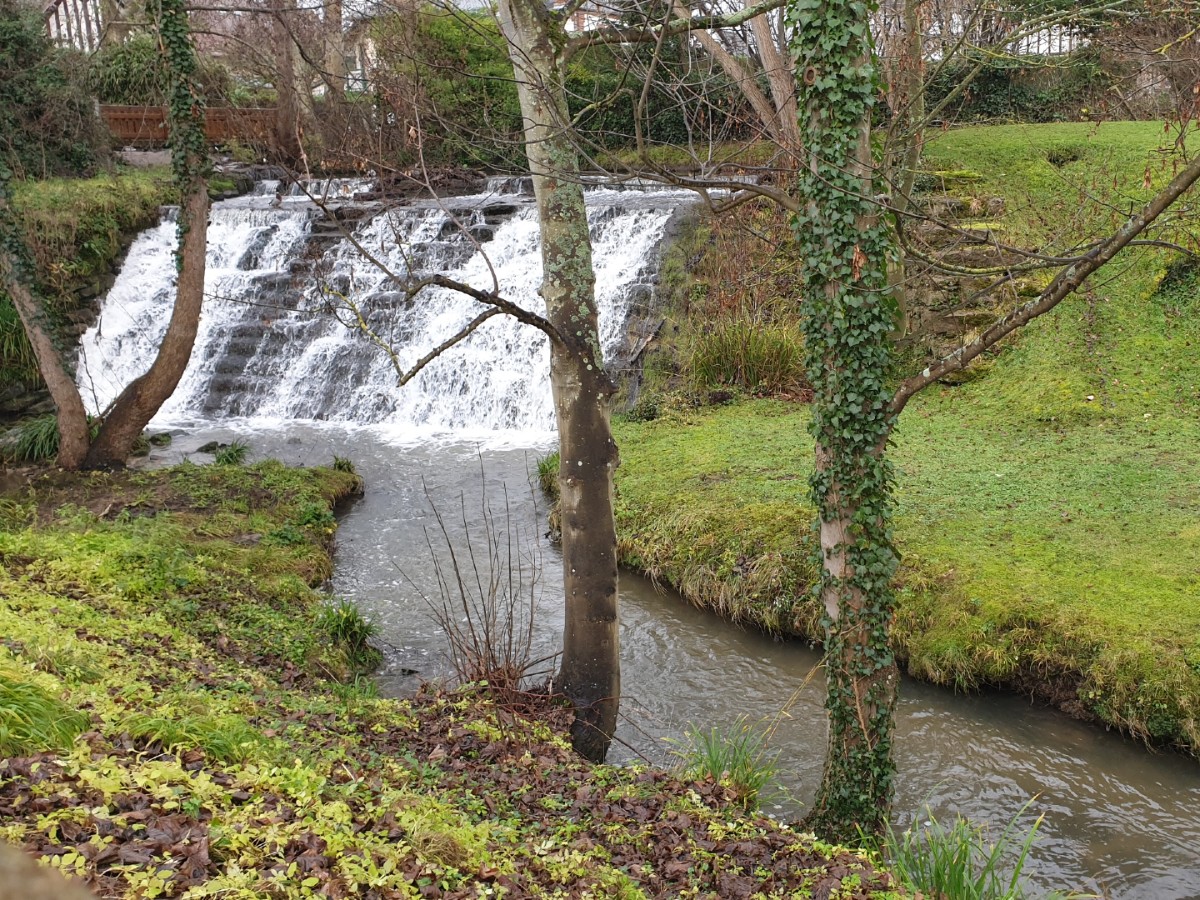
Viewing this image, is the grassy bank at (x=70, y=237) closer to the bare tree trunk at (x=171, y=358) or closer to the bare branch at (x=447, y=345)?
the bare tree trunk at (x=171, y=358)

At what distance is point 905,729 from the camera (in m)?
6.85

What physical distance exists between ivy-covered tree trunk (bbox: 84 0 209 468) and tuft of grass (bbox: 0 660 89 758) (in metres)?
7.70

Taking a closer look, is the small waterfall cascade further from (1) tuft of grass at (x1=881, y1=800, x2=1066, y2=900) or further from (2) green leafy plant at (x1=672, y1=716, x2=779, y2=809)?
Answer: (1) tuft of grass at (x1=881, y1=800, x2=1066, y2=900)

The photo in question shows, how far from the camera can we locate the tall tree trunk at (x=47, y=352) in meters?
10.9

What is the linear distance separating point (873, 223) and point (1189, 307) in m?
10.5

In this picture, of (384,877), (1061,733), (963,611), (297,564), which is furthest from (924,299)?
(384,877)

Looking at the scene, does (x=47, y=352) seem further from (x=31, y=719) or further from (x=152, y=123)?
(x=152, y=123)

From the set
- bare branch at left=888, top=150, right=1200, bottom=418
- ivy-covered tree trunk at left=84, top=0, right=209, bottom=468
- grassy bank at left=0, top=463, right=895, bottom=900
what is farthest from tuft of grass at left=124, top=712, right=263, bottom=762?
ivy-covered tree trunk at left=84, top=0, right=209, bottom=468

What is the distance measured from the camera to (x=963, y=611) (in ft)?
24.7

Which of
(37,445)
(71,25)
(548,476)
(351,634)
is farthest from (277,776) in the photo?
(71,25)

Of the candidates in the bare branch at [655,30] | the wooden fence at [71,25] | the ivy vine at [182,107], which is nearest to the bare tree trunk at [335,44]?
the wooden fence at [71,25]

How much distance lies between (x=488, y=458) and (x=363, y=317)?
3.09m

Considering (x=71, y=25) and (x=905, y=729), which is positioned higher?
(x=71, y=25)

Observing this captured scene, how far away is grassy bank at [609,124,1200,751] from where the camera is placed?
7.03 m
